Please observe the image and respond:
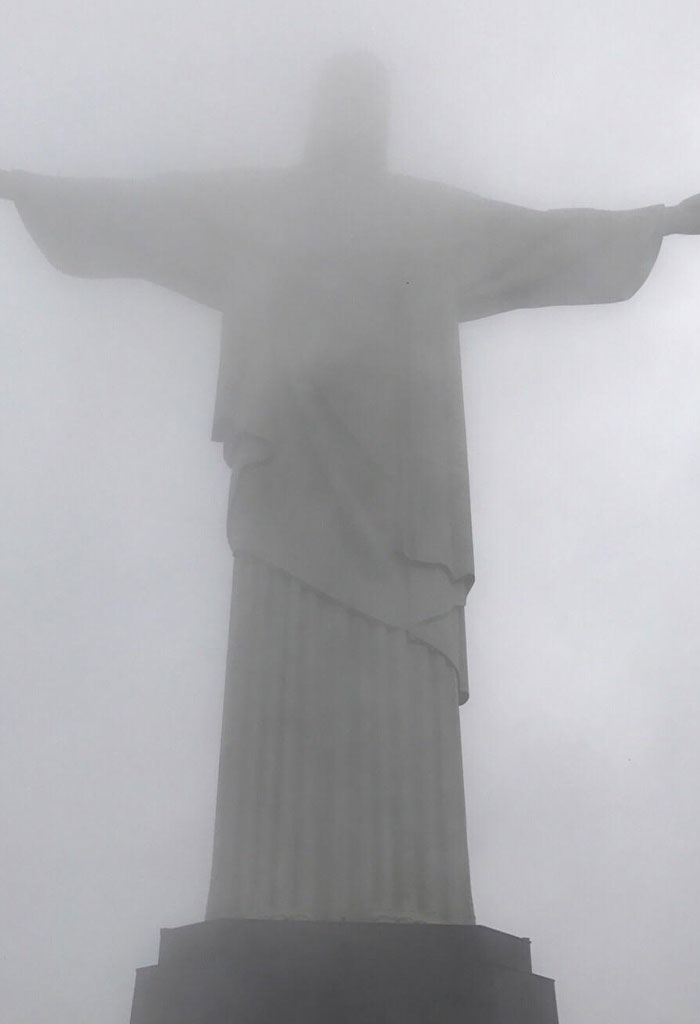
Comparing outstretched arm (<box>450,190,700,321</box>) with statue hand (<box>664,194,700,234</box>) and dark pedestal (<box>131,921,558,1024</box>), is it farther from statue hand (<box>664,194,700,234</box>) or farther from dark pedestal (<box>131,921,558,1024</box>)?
dark pedestal (<box>131,921,558,1024</box>)

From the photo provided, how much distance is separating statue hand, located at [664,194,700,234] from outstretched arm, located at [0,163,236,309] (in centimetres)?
169

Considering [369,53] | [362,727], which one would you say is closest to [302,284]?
Answer: [369,53]

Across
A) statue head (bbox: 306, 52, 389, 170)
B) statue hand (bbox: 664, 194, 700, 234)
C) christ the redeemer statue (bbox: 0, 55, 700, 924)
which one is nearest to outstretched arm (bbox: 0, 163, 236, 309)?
christ the redeemer statue (bbox: 0, 55, 700, 924)

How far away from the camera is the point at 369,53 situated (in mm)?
4434

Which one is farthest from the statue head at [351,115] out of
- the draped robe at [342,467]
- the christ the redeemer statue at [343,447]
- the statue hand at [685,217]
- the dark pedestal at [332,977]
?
the dark pedestal at [332,977]

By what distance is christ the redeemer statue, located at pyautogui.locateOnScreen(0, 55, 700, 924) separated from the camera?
3.04 m

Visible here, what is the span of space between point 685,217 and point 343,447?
1.64 meters

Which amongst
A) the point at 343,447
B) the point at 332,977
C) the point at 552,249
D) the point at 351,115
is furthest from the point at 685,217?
the point at 332,977

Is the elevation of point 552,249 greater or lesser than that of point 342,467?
greater

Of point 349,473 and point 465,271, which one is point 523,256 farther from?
point 349,473

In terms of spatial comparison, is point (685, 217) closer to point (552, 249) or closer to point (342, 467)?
point (552, 249)

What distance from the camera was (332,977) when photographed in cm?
259

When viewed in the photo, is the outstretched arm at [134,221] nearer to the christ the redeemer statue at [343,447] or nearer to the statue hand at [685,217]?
the christ the redeemer statue at [343,447]

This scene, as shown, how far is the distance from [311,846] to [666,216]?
2.66m
